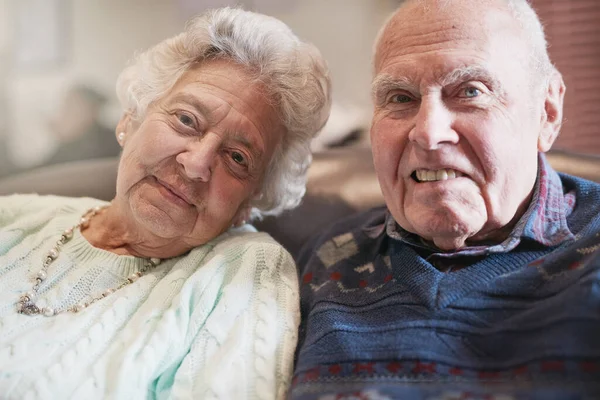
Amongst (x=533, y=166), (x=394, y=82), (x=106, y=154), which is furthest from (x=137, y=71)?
(x=106, y=154)

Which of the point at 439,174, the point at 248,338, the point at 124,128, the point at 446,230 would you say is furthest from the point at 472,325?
the point at 124,128

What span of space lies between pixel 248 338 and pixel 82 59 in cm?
215

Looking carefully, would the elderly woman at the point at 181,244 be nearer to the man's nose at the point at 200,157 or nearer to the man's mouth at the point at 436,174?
the man's nose at the point at 200,157

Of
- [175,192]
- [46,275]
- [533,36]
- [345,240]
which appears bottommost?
[46,275]

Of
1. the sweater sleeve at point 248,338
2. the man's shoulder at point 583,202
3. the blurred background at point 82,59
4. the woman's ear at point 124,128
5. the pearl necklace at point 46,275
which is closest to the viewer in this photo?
the sweater sleeve at point 248,338

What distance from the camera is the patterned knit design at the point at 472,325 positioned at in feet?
2.87

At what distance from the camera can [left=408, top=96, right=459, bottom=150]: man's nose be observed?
1.07 meters

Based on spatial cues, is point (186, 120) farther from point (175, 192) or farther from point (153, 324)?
point (153, 324)

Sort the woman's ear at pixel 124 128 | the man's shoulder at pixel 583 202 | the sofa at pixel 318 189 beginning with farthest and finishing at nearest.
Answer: the sofa at pixel 318 189 < the woman's ear at pixel 124 128 < the man's shoulder at pixel 583 202

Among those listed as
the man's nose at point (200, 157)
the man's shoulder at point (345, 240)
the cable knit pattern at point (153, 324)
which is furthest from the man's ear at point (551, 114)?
the man's nose at point (200, 157)

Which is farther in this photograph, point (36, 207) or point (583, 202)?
point (36, 207)

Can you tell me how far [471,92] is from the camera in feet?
3.62

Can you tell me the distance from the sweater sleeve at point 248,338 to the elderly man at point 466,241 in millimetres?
54

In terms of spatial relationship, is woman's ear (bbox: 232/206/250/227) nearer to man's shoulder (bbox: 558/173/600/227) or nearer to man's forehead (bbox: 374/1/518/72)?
man's forehead (bbox: 374/1/518/72)
